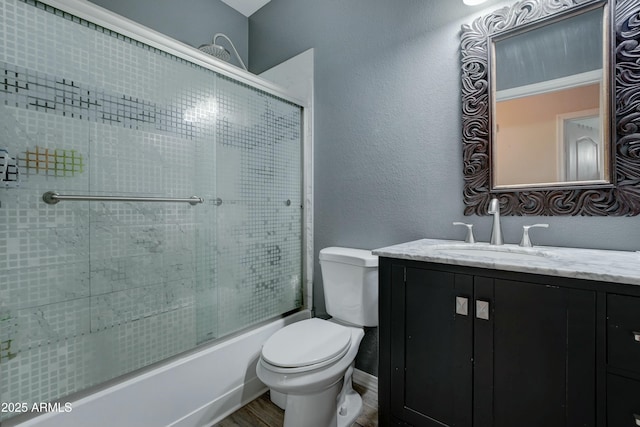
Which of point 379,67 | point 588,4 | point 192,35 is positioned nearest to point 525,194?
point 588,4

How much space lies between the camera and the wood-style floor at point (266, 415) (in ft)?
4.79

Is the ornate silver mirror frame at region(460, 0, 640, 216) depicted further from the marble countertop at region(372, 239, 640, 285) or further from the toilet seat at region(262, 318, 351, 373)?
the toilet seat at region(262, 318, 351, 373)

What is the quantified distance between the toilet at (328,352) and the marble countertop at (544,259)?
0.41 meters

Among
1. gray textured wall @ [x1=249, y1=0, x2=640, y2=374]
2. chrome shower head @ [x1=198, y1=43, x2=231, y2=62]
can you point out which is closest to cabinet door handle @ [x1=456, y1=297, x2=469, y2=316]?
gray textured wall @ [x1=249, y1=0, x2=640, y2=374]

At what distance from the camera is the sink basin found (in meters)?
1.10

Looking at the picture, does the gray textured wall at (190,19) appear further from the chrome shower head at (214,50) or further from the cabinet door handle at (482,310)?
the cabinet door handle at (482,310)

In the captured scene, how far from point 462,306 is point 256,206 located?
1.25 m

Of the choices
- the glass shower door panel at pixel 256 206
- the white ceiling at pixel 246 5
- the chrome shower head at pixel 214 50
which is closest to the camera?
the glass shower door panel at pixel 256 206

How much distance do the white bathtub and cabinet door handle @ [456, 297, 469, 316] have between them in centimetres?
118

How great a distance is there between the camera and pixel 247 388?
5.34 ft

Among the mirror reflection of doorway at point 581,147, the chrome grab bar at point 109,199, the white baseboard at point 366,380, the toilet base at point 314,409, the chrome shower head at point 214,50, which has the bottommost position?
the white baseboard at point 366,380

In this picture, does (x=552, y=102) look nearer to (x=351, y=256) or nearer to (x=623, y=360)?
(x=623, y=360)

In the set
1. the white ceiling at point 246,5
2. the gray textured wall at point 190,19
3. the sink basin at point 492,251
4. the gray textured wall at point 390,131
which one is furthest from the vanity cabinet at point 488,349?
the white ceiling at point 246,5

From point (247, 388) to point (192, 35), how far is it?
238 cm
